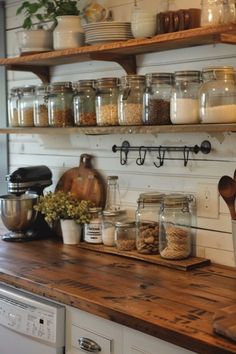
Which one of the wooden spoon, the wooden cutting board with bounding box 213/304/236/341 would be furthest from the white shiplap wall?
the wooden cutting board with bounding box 213/304/236/341

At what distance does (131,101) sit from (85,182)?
0.69 m

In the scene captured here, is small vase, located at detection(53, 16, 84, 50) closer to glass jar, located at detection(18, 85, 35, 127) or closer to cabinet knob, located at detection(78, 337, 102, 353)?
glass jar, located at detection(18, 85, 35, 127)

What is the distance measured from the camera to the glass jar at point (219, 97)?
219cm

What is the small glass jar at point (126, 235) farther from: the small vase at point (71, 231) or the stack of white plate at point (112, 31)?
the stack of white plate at point (112, 31)

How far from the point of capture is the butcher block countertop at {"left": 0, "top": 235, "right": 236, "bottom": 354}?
1.76m

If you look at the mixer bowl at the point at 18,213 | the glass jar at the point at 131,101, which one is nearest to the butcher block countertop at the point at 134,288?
the mixer bowl at the point at 18,213

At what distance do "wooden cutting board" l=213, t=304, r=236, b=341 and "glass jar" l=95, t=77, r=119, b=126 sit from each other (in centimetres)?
110

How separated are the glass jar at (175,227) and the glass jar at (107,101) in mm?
432

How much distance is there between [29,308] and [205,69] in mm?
1157

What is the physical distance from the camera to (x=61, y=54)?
107 inches

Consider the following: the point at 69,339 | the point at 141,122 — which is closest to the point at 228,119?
the point at 141,122

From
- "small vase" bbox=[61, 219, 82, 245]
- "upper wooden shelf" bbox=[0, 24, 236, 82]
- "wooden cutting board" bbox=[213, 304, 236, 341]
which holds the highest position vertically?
"upper wooden shelf" bbox=[0, 24, 236, 82]

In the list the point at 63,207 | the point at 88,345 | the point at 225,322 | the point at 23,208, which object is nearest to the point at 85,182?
the point at 63,207

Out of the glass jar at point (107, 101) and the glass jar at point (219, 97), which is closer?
the glass jar at point (219, 97)
